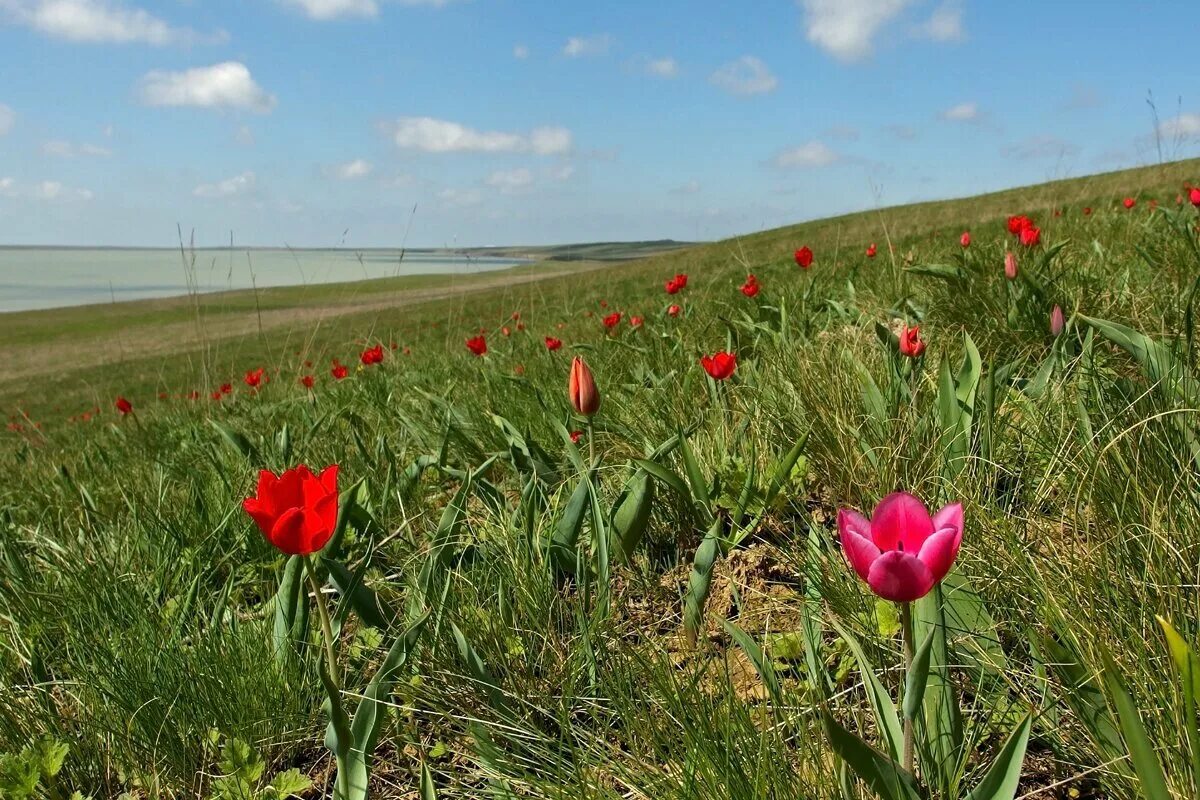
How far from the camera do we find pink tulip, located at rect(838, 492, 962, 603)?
0.81m

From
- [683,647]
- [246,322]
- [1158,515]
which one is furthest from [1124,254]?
[246,322]

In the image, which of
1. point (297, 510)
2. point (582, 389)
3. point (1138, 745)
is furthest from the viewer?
point (582, 389)

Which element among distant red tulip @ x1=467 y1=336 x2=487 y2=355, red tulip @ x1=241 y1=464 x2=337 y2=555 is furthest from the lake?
red tulip @ x1=241 y1=464 x2=337 y2=555

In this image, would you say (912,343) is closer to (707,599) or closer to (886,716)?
(707,599)

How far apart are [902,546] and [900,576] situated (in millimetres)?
132

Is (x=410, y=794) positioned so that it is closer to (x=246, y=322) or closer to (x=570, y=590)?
(x=570, y=590)

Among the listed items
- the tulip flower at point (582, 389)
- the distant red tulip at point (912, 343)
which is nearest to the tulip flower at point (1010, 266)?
the distant red tulip at point (912, 343)

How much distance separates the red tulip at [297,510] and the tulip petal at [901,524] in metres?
0.75

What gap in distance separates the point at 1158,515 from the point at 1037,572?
0.20 m

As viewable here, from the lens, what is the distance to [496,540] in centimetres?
177

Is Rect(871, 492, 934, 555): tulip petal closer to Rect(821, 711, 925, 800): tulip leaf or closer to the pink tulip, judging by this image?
the pink tulip

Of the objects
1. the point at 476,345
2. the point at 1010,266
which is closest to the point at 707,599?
the point at 1010,266

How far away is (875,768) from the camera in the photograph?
34.9 inches

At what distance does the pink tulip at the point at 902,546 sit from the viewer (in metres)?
0.81
